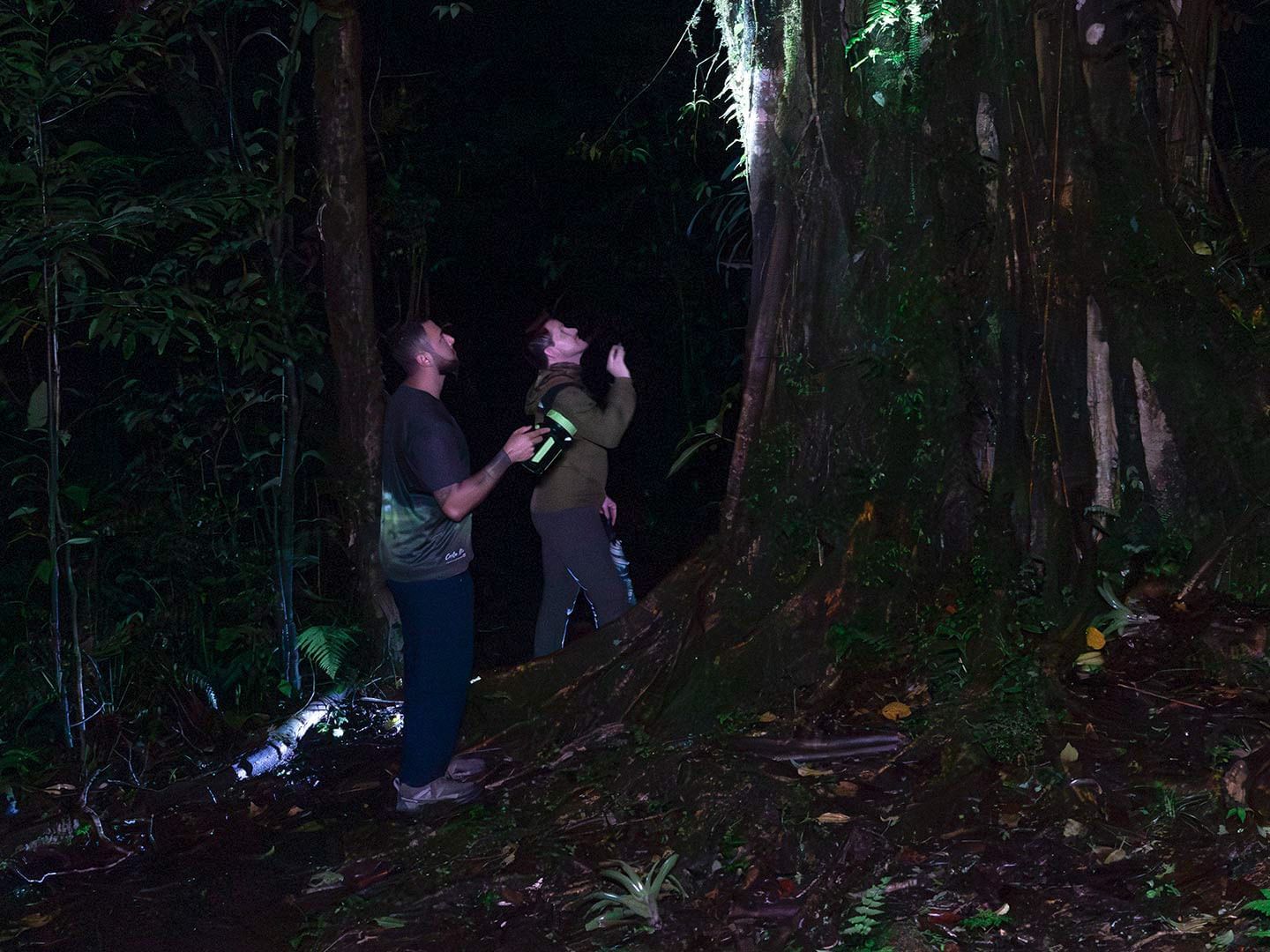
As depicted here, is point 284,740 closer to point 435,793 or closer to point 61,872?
point 61,872

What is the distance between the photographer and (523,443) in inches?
197

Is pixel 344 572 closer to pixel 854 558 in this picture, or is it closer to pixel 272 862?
pixel 272 862

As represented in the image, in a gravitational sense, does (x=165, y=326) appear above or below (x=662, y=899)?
above

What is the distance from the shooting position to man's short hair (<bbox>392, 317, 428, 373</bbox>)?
516 cm

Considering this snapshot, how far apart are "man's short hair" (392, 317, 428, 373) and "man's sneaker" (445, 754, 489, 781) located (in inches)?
68.4

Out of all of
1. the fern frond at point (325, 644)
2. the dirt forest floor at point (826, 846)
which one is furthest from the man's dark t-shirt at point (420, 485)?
the fern frond at point (325, 644)

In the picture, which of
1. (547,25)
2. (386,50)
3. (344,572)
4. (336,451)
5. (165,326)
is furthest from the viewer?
(547,25)

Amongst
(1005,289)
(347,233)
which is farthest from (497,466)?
(347,233)

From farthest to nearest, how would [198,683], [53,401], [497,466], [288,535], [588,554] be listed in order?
[288,535] → [198,683] → [588,554] → [53,401] → [497,466]

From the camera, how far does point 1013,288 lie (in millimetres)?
Result: 4906

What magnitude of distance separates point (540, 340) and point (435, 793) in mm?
2402

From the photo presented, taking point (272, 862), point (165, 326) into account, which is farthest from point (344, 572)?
point (272, 862)

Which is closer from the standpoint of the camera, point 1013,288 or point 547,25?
point 1013,288

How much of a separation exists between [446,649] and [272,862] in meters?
1.18
